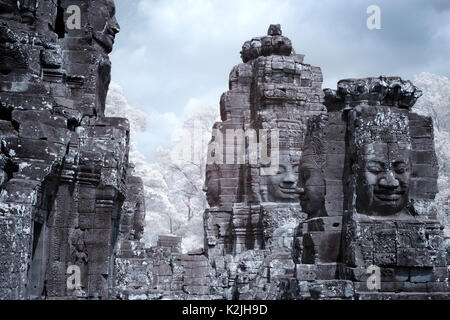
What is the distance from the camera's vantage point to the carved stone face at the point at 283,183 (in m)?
21.2

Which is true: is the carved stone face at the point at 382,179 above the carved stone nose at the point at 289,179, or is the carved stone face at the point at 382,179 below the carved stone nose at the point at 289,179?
below

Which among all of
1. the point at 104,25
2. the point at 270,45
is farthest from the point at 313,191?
the point at 270,45

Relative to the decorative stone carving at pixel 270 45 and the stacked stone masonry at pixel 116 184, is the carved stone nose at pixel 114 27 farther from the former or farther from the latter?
the decorative stone carving at pixel 270 45

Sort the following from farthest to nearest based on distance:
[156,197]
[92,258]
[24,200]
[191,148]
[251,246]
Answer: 1. [191,148]
2. [156,197]
3. [251,246]
4. [92,258]
5. [24,200]

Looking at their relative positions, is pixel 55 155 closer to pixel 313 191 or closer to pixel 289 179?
pixel 313 191

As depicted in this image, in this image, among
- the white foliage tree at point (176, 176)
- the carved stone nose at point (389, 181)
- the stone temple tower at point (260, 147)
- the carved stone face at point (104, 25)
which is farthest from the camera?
the white foliage tree at point (176, 176)

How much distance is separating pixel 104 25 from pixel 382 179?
7419mm

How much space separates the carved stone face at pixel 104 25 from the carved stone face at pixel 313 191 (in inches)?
224

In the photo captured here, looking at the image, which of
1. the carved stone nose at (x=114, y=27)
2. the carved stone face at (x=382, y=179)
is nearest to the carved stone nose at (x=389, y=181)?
the carved stone face at (x=382, y=179)

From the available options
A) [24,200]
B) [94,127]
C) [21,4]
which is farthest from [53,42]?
[24,200]

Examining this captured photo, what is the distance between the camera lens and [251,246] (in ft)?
69.4

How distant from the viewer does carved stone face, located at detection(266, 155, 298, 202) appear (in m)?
21.2
